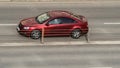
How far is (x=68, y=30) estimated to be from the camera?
2288 centimetres

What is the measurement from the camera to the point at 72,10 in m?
29.0

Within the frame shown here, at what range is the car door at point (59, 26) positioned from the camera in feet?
74.1

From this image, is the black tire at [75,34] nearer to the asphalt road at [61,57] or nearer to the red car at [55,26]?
the red car at [55,26]

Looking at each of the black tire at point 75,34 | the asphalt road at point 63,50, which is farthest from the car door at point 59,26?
the asphalt road at point 63,50

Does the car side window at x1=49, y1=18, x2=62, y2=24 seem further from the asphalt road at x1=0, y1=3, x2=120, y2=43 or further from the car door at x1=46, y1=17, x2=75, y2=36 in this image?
the asphalt road at x1=0, y1=3, x2=120, y2=43

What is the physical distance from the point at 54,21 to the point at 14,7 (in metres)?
7.19

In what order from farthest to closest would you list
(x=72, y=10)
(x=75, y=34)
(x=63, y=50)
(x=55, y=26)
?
(x=72, y=10)
(x=75, y=34)
(x=55, y=26)
(x=63, y=50)

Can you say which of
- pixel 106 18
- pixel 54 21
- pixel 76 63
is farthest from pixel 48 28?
pixel 106 18

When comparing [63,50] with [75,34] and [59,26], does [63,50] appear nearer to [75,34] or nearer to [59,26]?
[59,26]

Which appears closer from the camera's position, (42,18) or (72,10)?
(42,18)

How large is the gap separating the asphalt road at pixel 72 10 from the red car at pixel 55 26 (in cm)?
38

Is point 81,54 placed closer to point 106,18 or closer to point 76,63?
point 76,63

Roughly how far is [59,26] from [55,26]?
0.26 m

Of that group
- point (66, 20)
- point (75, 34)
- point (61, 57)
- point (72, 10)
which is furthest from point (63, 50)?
Answer: point (72, 10)
